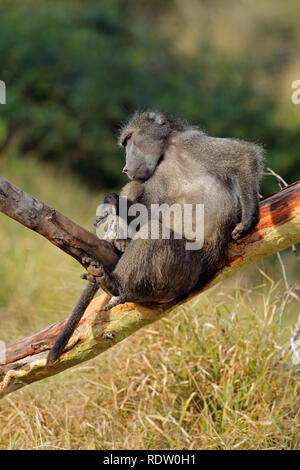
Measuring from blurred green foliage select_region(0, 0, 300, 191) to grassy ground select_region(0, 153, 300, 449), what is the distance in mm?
5218

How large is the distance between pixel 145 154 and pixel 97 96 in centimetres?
667

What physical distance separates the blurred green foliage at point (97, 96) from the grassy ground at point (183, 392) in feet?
17.1

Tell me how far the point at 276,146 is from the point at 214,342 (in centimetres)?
668

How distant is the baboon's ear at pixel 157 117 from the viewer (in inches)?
147

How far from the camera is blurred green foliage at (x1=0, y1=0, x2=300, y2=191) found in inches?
399

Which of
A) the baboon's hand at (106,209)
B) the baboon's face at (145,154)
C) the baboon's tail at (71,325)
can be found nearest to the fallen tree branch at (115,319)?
the baboon's tail at (71,325)

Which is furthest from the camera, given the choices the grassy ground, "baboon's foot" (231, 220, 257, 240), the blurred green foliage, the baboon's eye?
the blurred green foliage

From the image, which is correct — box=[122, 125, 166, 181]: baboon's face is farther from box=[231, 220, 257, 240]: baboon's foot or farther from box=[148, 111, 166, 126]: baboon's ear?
box=[231, 220, 257, 240]: baboon's foot

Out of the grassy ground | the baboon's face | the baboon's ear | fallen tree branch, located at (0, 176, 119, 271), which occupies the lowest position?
the grassy ground

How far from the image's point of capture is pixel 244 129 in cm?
1034

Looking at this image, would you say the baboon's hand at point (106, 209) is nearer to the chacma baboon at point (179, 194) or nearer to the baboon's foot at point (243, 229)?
the chacma baboon at point (179, 194)

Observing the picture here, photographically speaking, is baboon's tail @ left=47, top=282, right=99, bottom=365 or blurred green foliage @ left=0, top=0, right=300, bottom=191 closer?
baboon's tail @ left=47, top=282, right=99, bottom=365

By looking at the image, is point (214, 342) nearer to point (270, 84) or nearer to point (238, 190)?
point (238, 190)

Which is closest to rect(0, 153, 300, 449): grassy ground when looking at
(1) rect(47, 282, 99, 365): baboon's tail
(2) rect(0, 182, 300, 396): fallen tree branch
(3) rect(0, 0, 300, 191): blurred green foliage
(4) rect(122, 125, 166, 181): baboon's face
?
(2) rect(0, 182, 300, 396): fallen tree branch
